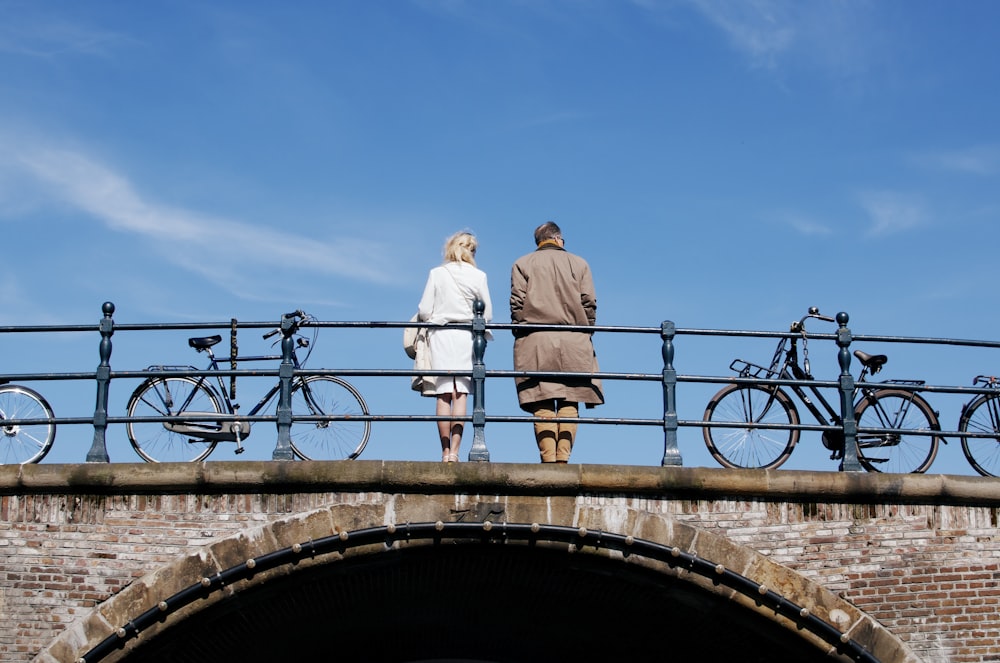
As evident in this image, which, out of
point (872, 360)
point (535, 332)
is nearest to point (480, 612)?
point (535, 332)

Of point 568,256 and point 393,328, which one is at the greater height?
point 568,256

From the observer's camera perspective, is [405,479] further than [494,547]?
No

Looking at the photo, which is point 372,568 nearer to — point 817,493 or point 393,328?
point 393,328

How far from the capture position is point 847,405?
31.7ft

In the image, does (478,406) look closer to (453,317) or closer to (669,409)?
(453,317)

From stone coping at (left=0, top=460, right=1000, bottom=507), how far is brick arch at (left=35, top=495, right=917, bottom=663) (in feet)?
0.42

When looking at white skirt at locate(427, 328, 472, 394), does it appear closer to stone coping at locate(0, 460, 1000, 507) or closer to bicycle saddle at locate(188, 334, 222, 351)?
stone coping at locate(0, 460, 1000, 507)

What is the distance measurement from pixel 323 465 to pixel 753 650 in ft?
11.2

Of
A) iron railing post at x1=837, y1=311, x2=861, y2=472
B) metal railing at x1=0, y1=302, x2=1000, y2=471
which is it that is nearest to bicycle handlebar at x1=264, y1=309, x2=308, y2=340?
metal railing at x1=0, y1=302, x2=1000, y2=471

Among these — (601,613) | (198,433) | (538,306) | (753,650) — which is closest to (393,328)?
(538,306)

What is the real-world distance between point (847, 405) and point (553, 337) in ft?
7.13

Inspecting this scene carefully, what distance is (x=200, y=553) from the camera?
894cm

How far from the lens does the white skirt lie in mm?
9664

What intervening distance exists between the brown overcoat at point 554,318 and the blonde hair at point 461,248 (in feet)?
1.17
